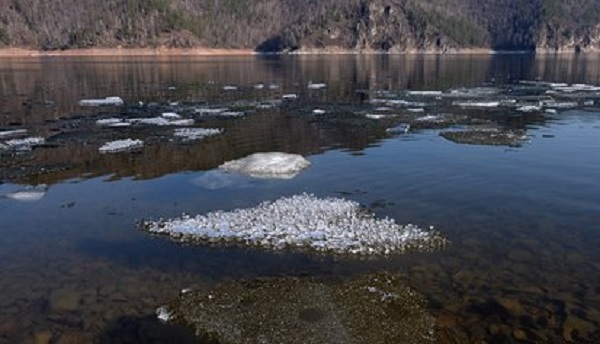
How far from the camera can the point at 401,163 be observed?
26.3 metres

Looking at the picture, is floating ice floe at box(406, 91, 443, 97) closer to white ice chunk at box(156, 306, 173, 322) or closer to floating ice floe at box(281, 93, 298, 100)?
floating ice floe at box(281, 93, 298, 100)

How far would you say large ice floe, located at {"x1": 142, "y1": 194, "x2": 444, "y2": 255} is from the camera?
619 inches

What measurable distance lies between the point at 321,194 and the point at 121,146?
43.6 ft

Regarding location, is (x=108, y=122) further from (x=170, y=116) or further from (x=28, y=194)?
(x=28, y=194)

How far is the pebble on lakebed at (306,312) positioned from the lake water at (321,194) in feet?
1.51

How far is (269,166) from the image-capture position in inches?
950

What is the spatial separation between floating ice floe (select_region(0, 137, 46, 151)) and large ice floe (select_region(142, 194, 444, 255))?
49.7 feet

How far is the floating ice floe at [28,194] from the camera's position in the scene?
68.0 ft

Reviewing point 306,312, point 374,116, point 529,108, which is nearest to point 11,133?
point 374,116

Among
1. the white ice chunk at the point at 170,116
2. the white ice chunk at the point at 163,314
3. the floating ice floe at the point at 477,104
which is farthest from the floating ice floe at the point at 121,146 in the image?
the floating ice floe at the point at 477,104

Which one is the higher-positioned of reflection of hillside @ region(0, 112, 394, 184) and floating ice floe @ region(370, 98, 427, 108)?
floating ice floe @ region(370, 98, 427, 108)

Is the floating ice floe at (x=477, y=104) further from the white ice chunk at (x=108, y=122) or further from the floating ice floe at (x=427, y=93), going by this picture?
the white ice chunk at (x=108, y=122)

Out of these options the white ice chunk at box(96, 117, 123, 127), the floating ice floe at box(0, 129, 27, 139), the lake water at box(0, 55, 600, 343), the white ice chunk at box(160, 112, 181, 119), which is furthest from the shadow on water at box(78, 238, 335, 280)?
the white ice chunk at box(160, 112, 181, 119)

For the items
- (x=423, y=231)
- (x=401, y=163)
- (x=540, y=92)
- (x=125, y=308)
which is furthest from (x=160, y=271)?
(x=540, y=92)
